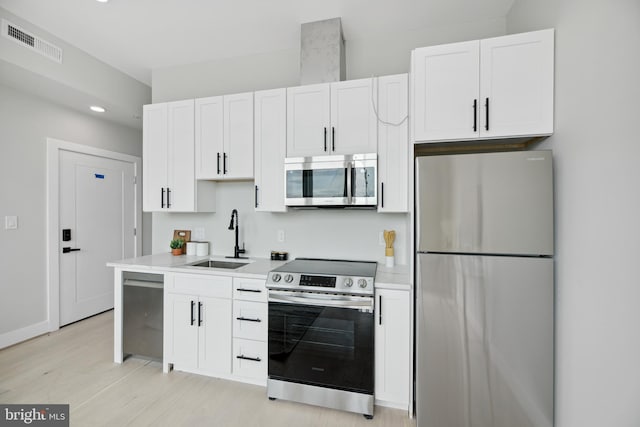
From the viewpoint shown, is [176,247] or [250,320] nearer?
[250,320]

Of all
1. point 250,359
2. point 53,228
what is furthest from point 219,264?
point 53,228

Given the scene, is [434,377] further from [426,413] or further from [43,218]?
[43,218]

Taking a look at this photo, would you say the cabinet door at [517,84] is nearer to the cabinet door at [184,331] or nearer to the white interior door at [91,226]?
the cabinet door at [184,331]

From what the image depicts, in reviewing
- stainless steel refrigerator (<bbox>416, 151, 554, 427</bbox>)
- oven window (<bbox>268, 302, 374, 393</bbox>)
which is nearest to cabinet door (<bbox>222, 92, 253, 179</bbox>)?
oven window (<bbox>268, 302, 374, 393</bbox>)

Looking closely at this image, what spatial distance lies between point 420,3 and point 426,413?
2.93 m

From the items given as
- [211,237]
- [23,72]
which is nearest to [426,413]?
[211,237]

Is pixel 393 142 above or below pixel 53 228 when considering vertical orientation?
above

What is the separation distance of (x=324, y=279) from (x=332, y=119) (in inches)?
51.1

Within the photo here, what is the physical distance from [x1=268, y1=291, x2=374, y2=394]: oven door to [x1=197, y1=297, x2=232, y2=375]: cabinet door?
0.41 meters

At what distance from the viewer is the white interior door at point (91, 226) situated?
3443 millimetres

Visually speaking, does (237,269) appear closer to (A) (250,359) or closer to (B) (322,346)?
(A) (250,359)

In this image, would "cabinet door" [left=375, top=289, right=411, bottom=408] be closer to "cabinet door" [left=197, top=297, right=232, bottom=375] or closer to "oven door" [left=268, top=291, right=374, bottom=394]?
"oven door" [left=268, top=291, right=374, bottom=394]

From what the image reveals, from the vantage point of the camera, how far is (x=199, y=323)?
2.36 m

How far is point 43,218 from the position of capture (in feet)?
10.6
